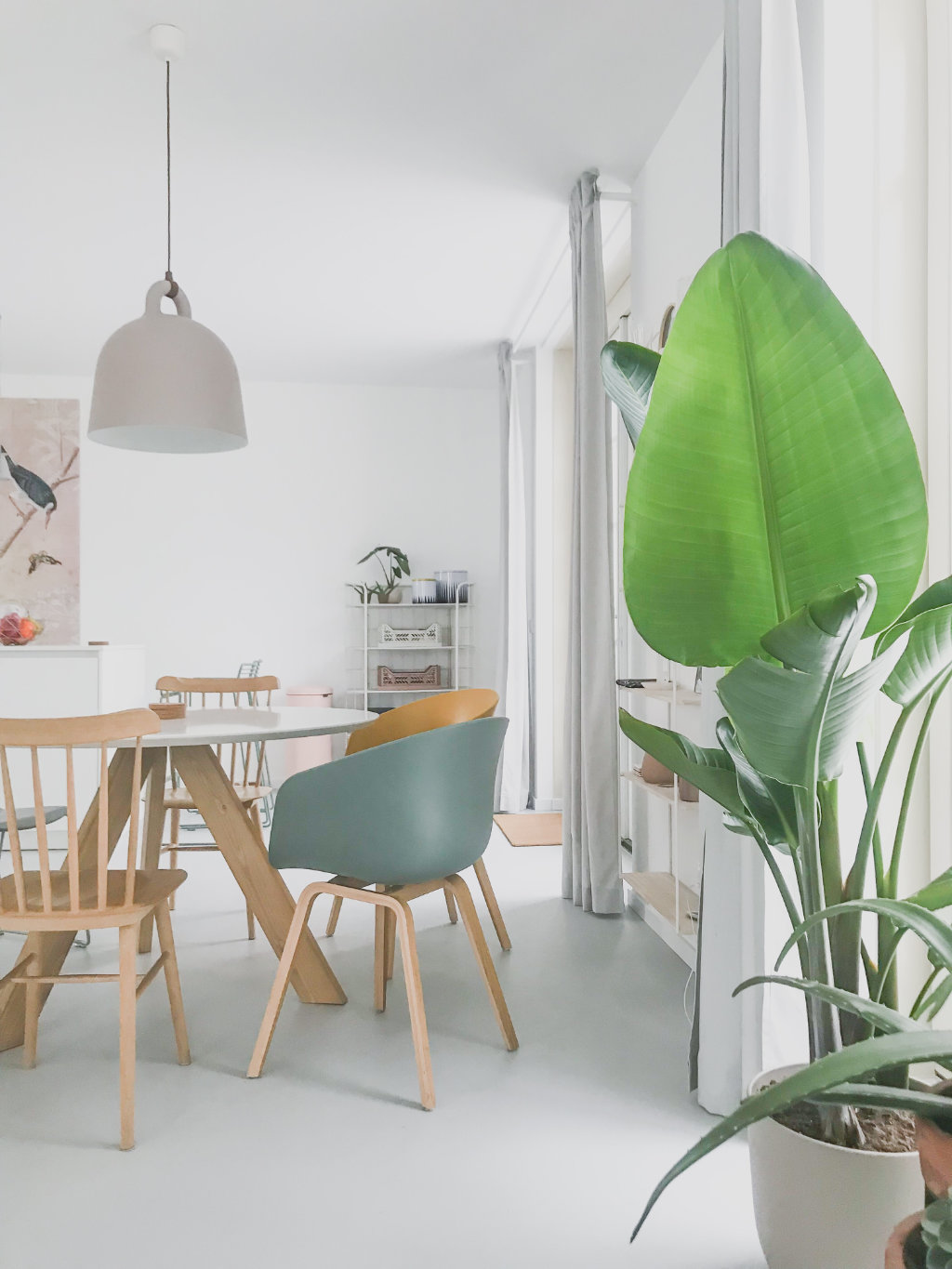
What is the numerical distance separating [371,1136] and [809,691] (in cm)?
139

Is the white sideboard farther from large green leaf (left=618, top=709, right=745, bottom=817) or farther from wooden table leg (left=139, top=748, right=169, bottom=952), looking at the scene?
large green leaf (left=618, top=709, right=745, bottom=817)

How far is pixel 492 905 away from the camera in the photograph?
2.70m

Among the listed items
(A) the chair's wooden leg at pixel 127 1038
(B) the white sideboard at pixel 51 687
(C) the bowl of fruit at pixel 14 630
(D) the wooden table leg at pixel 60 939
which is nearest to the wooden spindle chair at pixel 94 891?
(A) the chair's wooden leg at pixel 127 1038

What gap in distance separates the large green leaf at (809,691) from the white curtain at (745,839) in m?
0.82

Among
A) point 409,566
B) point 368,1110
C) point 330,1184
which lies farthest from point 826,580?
point 409,566

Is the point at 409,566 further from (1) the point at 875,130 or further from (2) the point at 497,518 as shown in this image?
(1) the point at 875,130

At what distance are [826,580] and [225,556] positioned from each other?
218 inches

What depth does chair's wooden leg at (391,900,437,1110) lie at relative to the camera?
6.28 ft

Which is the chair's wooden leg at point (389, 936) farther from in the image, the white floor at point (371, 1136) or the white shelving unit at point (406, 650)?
the white shelving unit at point (406, 650)

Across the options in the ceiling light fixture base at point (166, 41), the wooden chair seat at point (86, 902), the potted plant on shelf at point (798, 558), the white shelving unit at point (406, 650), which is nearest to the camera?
the potted plant on shelf at point (798, 558)

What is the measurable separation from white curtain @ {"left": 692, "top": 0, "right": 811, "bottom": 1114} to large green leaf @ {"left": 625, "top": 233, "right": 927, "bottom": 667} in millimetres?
781

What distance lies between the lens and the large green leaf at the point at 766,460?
3.36 feet

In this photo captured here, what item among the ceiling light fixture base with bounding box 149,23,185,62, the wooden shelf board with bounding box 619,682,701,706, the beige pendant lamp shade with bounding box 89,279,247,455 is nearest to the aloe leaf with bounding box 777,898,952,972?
the wooden shelf board with bounding box 619,682,701,706

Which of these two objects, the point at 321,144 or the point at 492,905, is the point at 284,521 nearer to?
the point at 321,144
